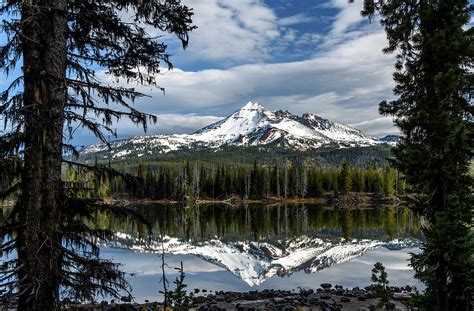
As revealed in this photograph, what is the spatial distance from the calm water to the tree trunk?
10442 millimetres

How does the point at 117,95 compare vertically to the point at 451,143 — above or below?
above

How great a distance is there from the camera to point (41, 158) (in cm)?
614

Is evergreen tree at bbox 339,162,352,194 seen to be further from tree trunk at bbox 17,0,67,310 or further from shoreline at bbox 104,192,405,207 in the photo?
tree trunk at bbox 17,0,67,310

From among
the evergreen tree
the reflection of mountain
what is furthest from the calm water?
the evergreen tree

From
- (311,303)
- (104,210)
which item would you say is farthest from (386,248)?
(104,210)

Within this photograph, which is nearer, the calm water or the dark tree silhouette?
the dark tree silhouette

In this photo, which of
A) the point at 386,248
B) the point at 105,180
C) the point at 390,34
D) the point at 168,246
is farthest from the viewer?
the point at 168,246

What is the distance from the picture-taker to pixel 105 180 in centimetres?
750

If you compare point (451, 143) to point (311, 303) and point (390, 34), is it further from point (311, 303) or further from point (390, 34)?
point (311, 303)

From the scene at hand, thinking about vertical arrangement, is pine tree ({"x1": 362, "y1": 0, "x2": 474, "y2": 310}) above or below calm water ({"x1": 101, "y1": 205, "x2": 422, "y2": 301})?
above

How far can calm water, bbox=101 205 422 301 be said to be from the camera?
25438mm

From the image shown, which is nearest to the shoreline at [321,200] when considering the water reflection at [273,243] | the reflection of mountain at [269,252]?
the water reflection at [273,243]

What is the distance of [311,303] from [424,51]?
9.19 m

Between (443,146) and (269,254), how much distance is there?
29.6m
